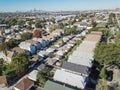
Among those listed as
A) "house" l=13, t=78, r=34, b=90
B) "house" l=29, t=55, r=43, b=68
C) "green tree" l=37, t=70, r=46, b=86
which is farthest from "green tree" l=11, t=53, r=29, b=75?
"green tree" l=37, t=70, r=46, b=86

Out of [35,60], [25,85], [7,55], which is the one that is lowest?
[25,85]

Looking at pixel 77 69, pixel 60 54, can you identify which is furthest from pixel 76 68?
pixel 60 54

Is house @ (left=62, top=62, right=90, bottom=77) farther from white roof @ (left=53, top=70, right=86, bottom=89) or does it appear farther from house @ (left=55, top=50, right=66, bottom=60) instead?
house @ (left=55, top=50, right=66, bottom=60)

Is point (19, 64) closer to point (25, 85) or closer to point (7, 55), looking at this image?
point (25, 85)

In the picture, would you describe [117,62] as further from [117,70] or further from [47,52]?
[47,52]

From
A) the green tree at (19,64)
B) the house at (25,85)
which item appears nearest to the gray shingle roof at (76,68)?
the house at (25,85)

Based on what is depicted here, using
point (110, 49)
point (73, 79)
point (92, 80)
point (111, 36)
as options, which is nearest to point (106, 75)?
point (92, 80)
